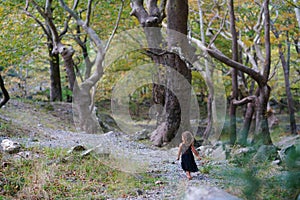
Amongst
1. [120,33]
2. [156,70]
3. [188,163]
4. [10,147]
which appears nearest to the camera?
[188,163]

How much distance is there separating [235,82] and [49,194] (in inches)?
256

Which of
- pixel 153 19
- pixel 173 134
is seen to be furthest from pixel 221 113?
pixel 153 19

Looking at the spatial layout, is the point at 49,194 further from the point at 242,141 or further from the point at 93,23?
the point at 93,23

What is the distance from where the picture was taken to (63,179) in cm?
511

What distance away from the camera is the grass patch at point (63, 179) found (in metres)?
4.55

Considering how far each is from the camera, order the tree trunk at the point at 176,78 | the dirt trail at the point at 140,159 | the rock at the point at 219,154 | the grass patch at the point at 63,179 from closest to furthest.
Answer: the grass patch at the point at 63,179, the dirt trail at the point at 140,159, the rock at the point at 219,154, the tree trunk at the point at 176,78

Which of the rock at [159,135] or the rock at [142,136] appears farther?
the rock at [142,136]

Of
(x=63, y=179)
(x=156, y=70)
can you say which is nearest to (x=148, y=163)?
(x=63, y=179)

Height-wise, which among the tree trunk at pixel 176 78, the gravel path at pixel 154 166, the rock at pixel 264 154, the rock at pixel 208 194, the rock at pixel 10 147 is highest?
the tree trunk at pixel 176 78

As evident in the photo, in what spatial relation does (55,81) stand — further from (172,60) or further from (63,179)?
(63,179)

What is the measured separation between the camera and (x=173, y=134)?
928 centimetres

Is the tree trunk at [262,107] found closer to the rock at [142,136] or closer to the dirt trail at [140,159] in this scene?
the dirt trail at [140,159]

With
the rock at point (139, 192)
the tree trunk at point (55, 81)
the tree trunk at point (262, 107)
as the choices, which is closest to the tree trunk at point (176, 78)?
the tree trunk at point (262, 107)

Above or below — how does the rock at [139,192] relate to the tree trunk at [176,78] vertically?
below
